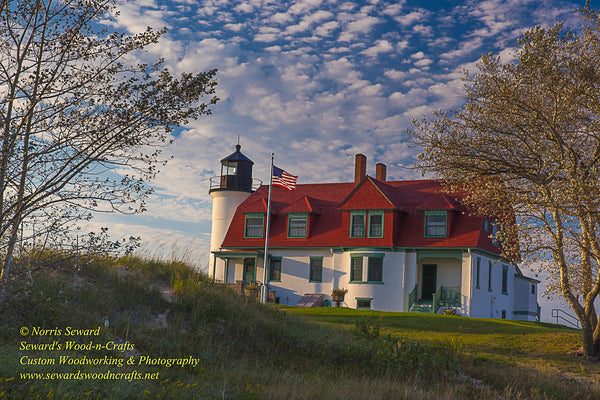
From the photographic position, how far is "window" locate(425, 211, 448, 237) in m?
31.6

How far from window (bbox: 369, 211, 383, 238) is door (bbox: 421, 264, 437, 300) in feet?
11.0

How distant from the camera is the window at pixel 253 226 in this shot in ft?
118

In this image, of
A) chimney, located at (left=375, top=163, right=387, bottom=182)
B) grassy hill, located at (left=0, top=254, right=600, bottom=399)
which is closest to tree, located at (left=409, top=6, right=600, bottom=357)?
grassy hill, located at (left=0, top=254, right=600, bottom=399)

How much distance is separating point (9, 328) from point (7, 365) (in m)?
2.60

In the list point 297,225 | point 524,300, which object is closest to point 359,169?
point 297,225

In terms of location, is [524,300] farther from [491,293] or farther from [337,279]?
[337,279]

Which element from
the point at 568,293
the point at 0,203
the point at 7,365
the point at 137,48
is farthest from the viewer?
the point at 568,293

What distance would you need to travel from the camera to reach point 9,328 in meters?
10.4

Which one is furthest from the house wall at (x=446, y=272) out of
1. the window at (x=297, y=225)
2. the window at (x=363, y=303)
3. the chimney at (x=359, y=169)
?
the window at (x=297, y=225)

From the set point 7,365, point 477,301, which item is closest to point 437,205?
point 477,301

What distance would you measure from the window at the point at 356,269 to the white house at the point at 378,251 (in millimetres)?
58

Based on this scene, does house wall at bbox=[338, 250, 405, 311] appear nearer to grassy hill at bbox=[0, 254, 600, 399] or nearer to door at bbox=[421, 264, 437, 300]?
door at bbox=[421, 264, 437, 300]

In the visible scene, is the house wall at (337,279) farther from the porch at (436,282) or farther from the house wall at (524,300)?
the house wall at (524,300)

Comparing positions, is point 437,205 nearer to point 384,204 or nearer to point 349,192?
point 384,204
